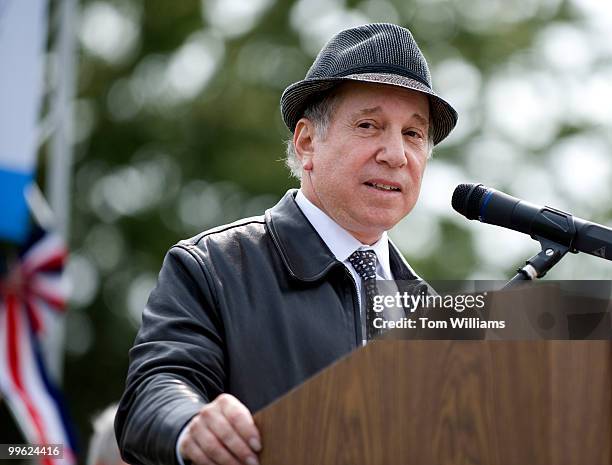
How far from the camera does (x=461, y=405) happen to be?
2002 mm

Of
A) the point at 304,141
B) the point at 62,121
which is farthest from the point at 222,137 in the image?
the point at 304,141

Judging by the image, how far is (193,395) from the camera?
2379mm

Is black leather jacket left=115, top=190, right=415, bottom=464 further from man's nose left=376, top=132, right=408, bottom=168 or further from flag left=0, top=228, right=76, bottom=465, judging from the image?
flag left=0, top=228, right=76, bottom=465

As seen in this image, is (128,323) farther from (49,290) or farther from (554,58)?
(49,290)

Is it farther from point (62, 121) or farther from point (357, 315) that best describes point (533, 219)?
point (62, 121)

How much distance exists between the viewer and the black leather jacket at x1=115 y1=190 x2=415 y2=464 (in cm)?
251

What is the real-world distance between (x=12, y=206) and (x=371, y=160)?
395cm

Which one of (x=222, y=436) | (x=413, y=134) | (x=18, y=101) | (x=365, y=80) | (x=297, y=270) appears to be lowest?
(x=222, y=436)

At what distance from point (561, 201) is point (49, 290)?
12.5 meters

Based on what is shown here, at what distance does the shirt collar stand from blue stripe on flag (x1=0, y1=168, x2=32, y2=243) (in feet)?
12.3

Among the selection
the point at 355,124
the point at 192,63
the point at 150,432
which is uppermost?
the point at 192,63

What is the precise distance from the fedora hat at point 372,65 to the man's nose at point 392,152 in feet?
0.49

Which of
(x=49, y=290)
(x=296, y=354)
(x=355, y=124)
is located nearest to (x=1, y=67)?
(x=49, y=290)

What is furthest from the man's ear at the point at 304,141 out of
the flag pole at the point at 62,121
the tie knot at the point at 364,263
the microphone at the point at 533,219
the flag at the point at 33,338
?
the flag pole at the point at 62,121
